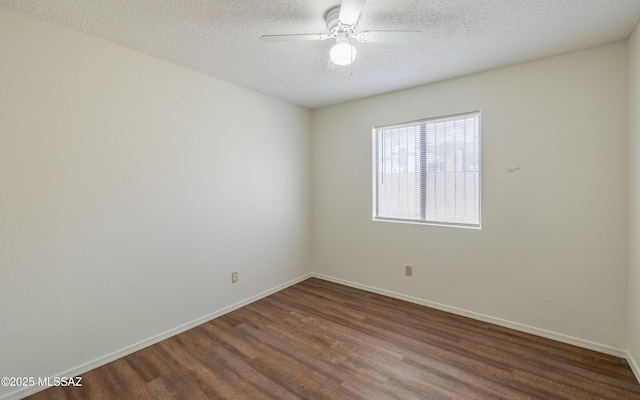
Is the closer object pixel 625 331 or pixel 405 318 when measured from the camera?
pixel 625 331

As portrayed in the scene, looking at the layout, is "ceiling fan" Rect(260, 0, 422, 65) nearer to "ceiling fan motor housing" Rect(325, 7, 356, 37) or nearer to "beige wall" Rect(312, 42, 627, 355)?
"ceiling fan motor housing" Rect(325, 7, 356, 37)

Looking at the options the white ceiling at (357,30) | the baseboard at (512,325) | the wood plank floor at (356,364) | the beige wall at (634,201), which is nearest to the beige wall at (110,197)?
the white ceiling at (357,30)

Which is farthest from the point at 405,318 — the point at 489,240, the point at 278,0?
the point at 278,0

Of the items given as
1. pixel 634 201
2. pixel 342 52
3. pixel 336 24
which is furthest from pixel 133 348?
pixel 634 201

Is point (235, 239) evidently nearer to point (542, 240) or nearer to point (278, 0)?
point (278, 0)

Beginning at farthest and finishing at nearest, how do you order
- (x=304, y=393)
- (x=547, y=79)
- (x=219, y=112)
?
(x=219, y=112) → (x=547, y=79) → (x=304, y=393)

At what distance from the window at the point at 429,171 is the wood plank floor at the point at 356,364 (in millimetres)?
1135

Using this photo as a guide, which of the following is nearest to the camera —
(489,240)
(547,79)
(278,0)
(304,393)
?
(278,0)

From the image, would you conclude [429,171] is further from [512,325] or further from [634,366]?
[634,366]

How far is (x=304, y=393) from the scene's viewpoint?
1.79 meters

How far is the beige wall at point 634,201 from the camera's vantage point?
1899 mm

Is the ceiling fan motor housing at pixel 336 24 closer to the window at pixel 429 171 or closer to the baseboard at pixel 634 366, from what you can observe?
the window at pixel 429 171

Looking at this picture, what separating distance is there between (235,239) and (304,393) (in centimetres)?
174

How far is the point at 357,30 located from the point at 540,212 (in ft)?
7.22
